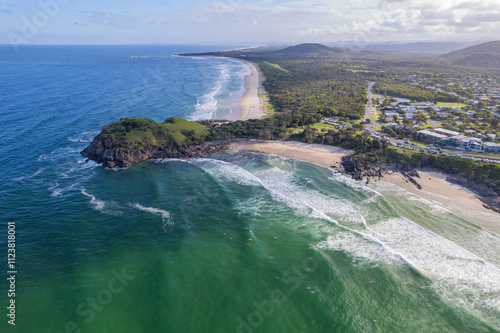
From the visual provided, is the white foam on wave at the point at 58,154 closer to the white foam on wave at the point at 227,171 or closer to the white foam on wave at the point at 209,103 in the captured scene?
the white foam on wave at the point at 227,171

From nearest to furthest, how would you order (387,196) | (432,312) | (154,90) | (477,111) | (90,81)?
(432,312) < (387,196) < (477,111) < (154,90) < (90,81)

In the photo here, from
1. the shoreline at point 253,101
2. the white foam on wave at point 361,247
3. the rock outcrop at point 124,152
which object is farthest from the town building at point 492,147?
the rock outcrop at point 124,152

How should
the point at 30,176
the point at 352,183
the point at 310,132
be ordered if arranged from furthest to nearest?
1. the point at 310,132
2. the point at 352,183
3. the point at 30,176

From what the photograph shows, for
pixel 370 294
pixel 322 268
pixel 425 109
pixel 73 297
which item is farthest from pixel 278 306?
pixel 425 109

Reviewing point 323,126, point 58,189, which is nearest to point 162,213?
point 58,189

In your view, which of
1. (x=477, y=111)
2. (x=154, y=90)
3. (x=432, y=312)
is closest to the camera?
(x=432, y=312)

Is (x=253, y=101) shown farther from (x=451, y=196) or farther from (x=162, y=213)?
(x=451, y=196)

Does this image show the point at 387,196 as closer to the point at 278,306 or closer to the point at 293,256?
the point at 293,256
